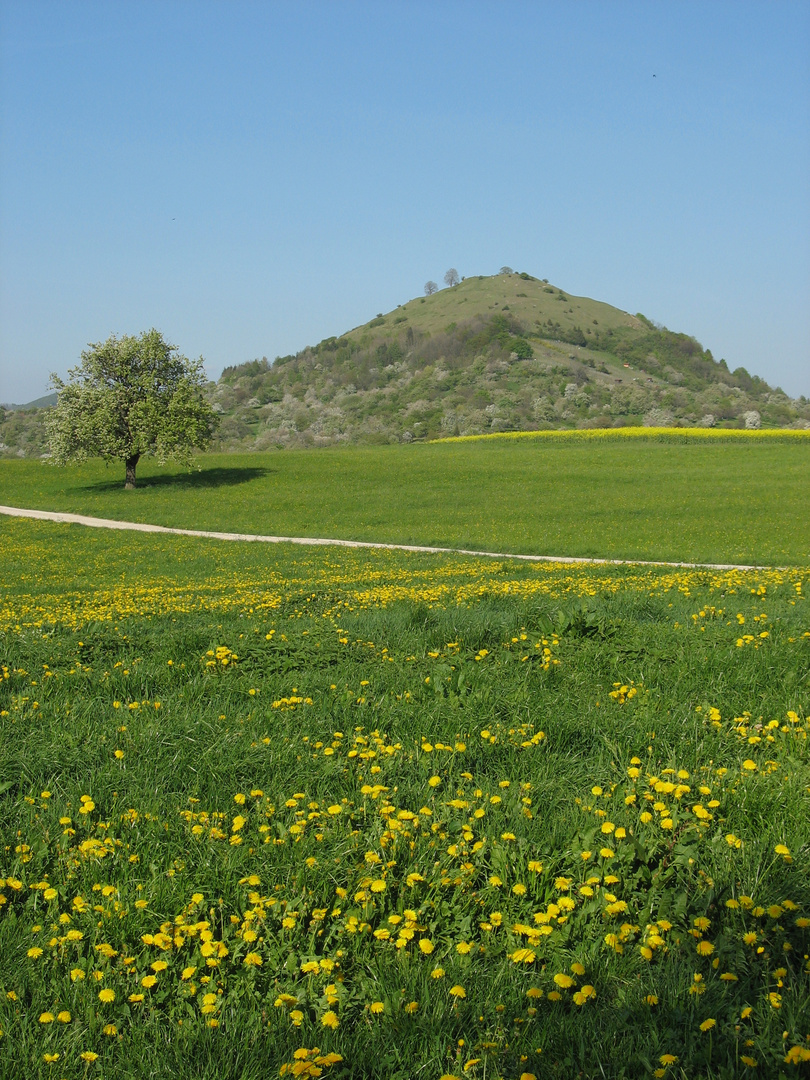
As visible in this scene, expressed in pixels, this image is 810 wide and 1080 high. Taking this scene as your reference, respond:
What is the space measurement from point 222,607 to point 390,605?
111 inches

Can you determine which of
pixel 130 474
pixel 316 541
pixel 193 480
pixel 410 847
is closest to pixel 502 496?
pixel 316 541

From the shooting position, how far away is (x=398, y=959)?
327cm

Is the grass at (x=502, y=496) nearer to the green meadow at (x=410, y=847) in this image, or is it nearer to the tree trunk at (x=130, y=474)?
the tree trunk at (x=130, y=474)

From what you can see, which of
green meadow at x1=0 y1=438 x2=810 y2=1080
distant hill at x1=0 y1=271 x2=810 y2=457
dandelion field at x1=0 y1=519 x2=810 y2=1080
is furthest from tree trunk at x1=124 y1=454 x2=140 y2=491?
dandelion field at x1=0 y1=519 x2=810 y2=1080

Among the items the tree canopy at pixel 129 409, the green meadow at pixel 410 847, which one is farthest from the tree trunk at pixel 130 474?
the green meadow at pixel 410 847

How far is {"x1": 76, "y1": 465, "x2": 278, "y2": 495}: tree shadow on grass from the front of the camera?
47625 mm

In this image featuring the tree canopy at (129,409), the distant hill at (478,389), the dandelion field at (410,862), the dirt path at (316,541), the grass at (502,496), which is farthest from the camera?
the distant hill at (478,389)

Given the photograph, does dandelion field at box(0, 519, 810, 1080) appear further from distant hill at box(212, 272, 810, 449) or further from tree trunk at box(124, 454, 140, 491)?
distant hill at box(212, 272, 810, 449)

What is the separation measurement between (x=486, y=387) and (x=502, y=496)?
89770 millimetres

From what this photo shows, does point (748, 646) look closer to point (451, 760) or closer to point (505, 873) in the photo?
point (451, 760)

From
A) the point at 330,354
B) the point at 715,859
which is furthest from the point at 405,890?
the point at 330,354

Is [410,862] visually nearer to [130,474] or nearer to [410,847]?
[410,847]

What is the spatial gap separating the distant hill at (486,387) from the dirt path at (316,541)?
65.7 meters

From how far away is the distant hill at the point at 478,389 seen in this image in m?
109
